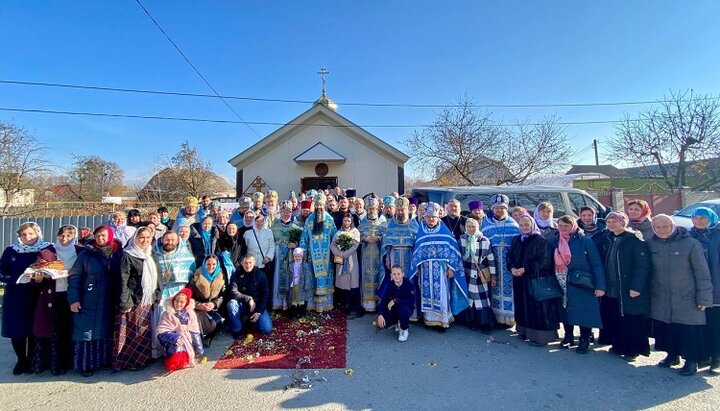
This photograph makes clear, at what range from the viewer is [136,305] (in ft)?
13.8

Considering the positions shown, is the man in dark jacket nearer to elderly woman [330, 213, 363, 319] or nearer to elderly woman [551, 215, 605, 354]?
elderly woman [330, 213, 363, 319]

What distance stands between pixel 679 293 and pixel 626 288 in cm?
48

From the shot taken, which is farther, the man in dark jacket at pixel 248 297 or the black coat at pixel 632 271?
the man in dark jacket at pixel 248 297

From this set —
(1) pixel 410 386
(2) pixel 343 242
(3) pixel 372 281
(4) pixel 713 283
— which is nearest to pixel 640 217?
(4) pixel 713 283

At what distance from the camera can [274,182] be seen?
16281 millimetres

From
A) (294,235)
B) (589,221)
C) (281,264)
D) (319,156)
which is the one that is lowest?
(281,264)

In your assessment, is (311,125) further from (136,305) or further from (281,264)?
(136,305)

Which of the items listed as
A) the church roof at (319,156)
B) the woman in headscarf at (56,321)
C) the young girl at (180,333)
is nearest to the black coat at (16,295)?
the woman in headscarf at (56,321)

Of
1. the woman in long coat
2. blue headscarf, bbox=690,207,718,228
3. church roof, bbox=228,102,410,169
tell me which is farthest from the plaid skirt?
church roof, bbox=228,102,410,169

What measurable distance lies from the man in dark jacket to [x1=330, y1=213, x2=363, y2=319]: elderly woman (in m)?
1.33

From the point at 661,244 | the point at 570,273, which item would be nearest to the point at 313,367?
the point at 570,273

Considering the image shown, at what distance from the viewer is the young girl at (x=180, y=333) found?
411 cm

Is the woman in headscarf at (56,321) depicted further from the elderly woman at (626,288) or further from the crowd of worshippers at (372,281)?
the elderly woman at (626,288)

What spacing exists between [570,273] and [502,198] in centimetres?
148
